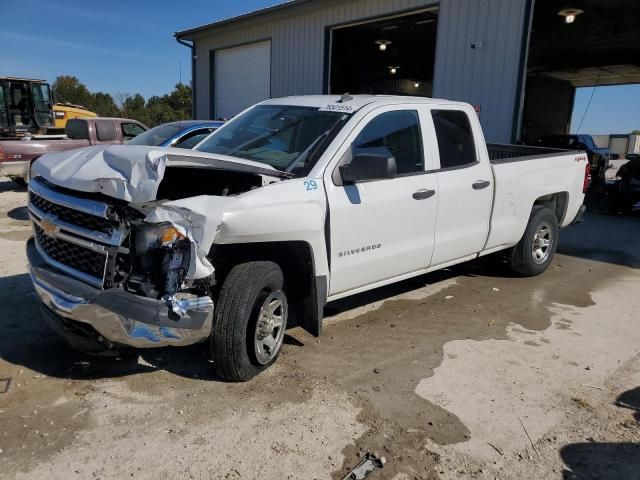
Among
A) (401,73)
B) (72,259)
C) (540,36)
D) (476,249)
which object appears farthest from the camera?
(401,73)

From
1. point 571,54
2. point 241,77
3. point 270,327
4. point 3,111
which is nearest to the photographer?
point 270,327

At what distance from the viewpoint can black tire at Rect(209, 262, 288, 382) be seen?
338 centimetres

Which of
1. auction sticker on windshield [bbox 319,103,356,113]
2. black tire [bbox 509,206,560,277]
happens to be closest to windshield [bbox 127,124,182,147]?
auction sticker on windshield [bbox 319,103,356,113]

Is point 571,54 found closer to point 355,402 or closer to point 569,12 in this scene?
point 569,12

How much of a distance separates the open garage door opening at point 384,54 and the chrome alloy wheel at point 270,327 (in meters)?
11.9

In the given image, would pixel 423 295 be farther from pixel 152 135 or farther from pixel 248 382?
pixel 152 135

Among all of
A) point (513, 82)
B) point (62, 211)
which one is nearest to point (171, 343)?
point (62, 211)

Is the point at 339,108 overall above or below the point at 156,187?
above

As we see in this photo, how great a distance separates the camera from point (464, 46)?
11523mm

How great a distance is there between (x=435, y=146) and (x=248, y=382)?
106 inches

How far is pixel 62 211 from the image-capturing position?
11.2 feet

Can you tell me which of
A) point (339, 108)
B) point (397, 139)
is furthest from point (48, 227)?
point (397, 139)

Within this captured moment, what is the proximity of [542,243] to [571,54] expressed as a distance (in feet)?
60.0

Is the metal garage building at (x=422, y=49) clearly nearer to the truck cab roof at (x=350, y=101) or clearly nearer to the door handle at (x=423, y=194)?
the truck cab roof at (x=350, y=101)
